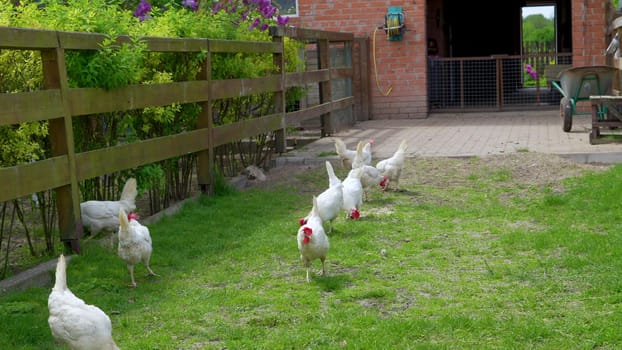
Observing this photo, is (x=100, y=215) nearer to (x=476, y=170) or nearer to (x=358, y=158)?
(x=358, y=158)

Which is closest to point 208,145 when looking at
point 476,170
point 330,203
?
point 330,203

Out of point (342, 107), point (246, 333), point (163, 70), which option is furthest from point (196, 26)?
point (342, 107)

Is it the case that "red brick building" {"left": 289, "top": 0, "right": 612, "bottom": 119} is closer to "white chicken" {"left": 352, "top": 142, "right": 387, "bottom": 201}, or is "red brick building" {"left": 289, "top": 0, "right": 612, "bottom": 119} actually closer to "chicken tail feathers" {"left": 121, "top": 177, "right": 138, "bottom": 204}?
"white chicken" {"left": 352, "top": 142, "right": 387, "bottom": 201}

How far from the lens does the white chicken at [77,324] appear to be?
163 inches

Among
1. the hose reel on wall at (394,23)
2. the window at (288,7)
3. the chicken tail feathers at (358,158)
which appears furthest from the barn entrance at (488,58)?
the chicken tail feathers at (358,158)

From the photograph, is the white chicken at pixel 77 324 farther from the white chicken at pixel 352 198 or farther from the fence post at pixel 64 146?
the white chicken at pixel 352 198

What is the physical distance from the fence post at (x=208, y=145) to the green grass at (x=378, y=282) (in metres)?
0.65

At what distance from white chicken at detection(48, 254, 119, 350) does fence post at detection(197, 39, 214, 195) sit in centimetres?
498

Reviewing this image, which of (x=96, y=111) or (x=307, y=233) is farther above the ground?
(x=96, y=111)

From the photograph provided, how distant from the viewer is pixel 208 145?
9.26 metres

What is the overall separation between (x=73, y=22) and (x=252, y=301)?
293cm

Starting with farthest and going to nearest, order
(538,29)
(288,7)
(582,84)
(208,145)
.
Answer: (538,29), (288,7), (582,84), (208,145)

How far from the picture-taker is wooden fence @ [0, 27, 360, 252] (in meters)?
5.79

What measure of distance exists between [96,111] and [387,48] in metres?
12.2
